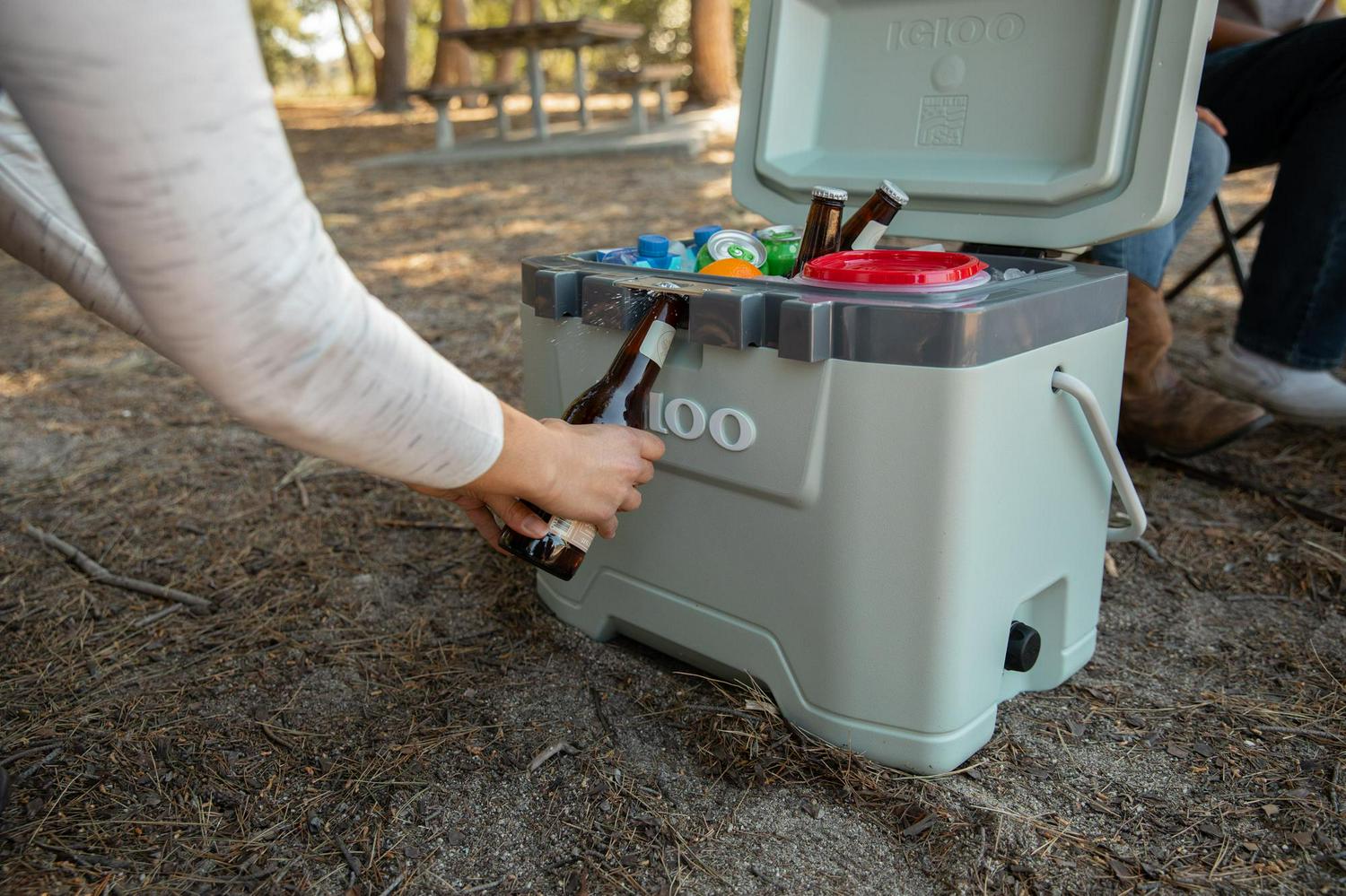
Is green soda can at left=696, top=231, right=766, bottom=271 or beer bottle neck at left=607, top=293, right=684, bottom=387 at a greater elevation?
green soda can at left=696, top=231, right=766, bottom=271

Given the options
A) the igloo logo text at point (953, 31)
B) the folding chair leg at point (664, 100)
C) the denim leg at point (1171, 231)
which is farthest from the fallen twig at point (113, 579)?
the folding chair leg at point (664, 100)

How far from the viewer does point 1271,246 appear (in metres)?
1.91

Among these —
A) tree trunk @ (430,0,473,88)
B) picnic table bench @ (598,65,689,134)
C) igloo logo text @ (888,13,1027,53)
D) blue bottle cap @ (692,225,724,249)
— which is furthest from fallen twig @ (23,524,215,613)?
tree trunk @ (430,0,473,88)

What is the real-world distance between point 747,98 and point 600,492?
0.88 m

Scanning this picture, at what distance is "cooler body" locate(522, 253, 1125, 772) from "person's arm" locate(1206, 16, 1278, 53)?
1.12m

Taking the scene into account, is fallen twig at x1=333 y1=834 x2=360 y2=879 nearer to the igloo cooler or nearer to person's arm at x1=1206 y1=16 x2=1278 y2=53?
the igloo cooler

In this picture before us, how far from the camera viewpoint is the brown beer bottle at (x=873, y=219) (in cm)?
123

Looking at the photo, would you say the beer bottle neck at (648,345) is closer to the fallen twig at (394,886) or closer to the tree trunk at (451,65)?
the fallen twig at (394,886)

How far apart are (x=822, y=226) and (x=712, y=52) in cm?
743

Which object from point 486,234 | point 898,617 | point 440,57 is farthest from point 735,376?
point 440,57

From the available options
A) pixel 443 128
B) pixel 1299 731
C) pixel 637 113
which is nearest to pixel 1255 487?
pixel 1299 731

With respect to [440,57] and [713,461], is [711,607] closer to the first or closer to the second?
[713,461]

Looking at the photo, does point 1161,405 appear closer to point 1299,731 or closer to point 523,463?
point 1299,731

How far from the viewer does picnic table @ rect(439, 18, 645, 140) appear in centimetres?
637
